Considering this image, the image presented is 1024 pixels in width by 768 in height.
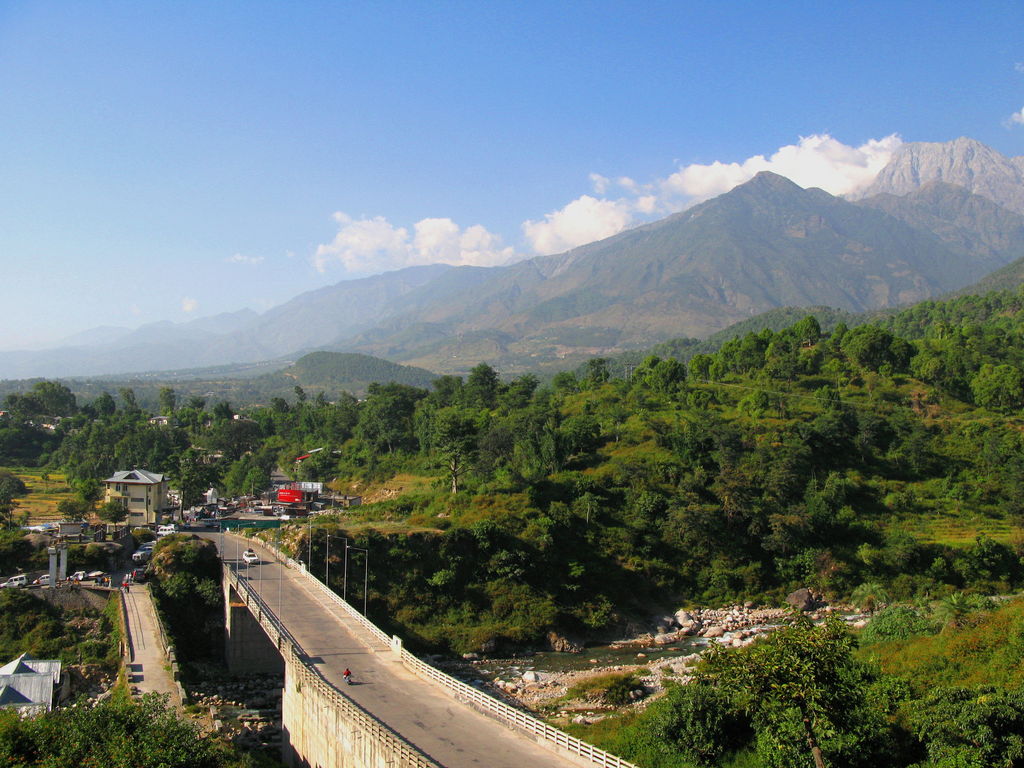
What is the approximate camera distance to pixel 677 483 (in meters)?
55.1

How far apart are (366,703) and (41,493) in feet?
188

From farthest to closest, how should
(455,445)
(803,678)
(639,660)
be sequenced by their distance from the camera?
(455,445), (639,660), (803,678)

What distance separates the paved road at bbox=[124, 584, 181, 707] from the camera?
1092 inches

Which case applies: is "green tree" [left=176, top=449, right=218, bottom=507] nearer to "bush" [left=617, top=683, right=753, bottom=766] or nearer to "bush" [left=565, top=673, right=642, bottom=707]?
"bush" [left=565, top=673, right=642, bottom=707]

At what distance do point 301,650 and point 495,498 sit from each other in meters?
24.5

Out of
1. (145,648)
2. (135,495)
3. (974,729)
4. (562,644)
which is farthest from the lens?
(135,495)

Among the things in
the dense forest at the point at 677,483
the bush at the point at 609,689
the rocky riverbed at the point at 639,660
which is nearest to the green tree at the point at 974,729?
the dense forest at the point at 677,483

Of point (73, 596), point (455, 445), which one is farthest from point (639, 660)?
point (73, 596)

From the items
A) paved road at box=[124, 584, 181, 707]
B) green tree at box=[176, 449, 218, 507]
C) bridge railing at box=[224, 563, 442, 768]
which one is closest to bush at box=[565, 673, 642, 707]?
bridge railing at box=[224, 563, 442, 768]

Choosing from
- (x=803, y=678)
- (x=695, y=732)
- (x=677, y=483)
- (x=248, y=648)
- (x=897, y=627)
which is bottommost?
(x=897, y=627)

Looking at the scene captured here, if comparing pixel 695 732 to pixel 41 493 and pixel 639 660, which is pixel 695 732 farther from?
pixel 41 493

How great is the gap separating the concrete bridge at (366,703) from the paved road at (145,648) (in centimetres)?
385

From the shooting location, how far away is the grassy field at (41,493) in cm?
5625

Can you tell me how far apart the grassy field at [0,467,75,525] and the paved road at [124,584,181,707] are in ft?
68.0
